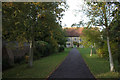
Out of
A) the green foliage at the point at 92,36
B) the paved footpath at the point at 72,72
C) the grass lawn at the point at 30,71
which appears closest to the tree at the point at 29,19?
the grass lawn at the point at 30,71

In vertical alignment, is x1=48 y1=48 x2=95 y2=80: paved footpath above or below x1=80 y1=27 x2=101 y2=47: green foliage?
below

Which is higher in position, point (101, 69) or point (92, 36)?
point (92, 36)

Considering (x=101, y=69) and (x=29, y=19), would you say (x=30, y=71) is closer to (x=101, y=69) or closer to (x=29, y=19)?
(x=29, y=19)

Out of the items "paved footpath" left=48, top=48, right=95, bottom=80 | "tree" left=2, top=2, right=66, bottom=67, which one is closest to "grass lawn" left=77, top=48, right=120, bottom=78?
"paved footpath" left=48, top=48, right=95, bottom=80

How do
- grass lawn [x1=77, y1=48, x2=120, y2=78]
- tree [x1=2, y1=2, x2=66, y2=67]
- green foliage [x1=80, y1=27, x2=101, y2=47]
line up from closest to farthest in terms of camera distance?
tree [x1=2, y1=2, x2=66, y2=67]
grass lawn [x1=77, y1=48, x2=120, y2=78]
green foliage [x1=80, y1=27, x2=101, y2=47]

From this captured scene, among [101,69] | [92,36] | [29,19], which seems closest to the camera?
[29,19]

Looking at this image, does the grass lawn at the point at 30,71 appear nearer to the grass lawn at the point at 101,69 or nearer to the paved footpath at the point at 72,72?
the paved footpath at the point at 72,72

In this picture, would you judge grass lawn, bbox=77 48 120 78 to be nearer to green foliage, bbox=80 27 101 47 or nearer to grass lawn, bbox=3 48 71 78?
green foliage, bbox=80 27 101 47

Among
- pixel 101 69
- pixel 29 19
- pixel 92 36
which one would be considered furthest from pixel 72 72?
pixel 92 36

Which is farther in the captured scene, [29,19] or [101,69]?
[101,69]

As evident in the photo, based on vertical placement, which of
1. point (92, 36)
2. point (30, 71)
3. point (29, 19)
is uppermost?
point (29, 19)

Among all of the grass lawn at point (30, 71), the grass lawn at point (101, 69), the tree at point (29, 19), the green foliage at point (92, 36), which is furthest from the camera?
the green foliage at point (92, 36)

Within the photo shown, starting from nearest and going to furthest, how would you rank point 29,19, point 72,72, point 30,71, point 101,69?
point 29,19 < point 72,72 < point 30,71 < point 101,69

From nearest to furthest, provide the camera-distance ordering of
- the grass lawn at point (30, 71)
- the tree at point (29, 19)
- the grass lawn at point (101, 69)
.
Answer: the tree at point (29, 19) → the grass lawn at point (101, 69) → the grass lawn at point (30, 71)
